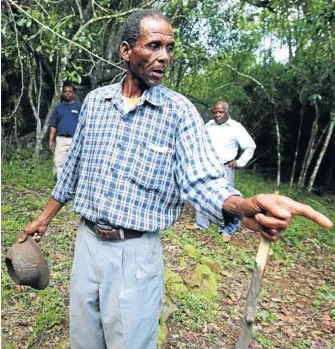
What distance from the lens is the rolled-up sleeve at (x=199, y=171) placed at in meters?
1.39

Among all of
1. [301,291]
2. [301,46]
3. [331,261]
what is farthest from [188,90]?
[301,291]

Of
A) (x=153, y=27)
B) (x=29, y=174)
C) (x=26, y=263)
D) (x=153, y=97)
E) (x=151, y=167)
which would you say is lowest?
(x=29, y=174)

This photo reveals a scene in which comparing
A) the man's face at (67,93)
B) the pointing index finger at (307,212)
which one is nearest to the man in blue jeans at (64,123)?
the man's face at (67,93)

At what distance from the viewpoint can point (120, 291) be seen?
5.37 ft

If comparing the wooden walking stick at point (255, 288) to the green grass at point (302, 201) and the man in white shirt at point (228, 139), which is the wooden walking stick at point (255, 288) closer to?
the man in white shirt at point (228, 139)

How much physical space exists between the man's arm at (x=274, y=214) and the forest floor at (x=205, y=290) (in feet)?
6.98

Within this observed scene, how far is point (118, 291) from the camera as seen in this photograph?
1644 mm

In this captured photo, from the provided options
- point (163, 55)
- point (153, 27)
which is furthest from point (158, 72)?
point (153, 27)

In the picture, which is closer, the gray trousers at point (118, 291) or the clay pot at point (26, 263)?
the gray trousers at point (118, 291)

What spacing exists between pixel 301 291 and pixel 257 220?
3.73 m

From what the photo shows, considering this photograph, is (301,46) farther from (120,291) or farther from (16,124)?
(120,291)

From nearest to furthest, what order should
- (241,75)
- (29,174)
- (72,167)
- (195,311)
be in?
(72,167)
(195,311)
(29,174)
(241,75)

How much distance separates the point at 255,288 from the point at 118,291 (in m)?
0.73

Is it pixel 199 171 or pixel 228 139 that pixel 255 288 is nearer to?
pixel 199 171
